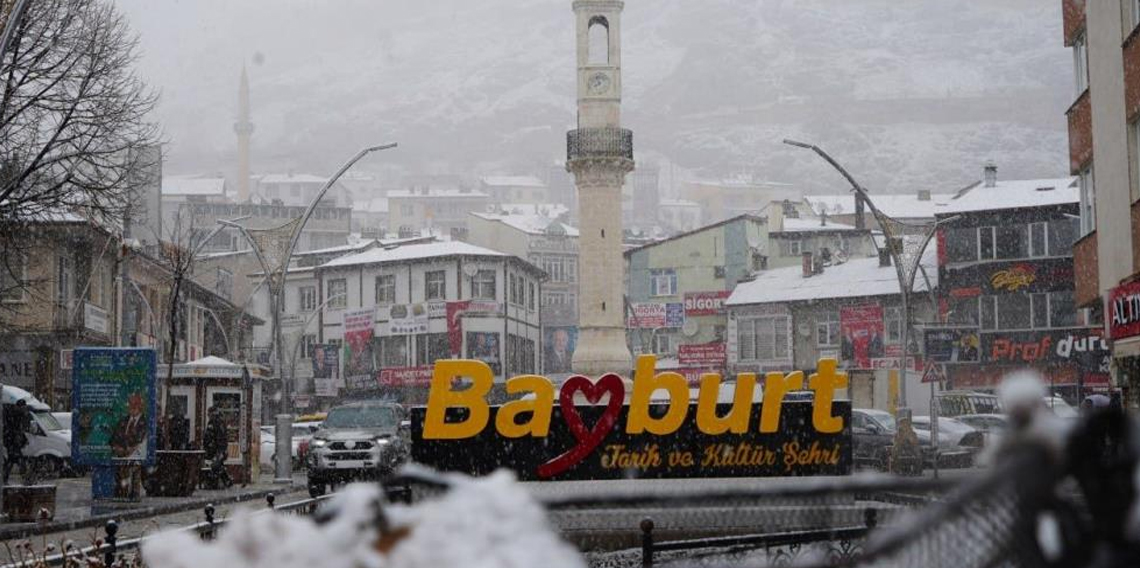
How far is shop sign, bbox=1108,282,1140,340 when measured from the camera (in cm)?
2442

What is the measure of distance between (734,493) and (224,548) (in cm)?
103

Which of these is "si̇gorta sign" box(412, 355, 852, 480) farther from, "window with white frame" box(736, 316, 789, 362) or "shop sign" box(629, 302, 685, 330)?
"shop sign" box(629, 302, 685, 330)

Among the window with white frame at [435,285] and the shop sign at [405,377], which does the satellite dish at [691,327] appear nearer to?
the window with white frame at [435,285]

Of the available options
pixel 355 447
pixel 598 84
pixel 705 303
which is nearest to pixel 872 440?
pixel 355 447

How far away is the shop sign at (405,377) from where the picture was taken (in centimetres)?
8475

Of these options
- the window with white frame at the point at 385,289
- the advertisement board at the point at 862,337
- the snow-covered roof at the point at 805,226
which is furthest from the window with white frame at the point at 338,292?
the advertisement board at the point at 862,337

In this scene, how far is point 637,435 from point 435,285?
65.0m

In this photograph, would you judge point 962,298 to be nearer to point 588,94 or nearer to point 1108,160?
point 588,94

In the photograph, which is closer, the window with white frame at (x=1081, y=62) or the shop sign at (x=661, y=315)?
the window with white frame at (x=1081, y=62)

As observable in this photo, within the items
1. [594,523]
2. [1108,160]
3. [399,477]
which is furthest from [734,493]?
[1108,160]

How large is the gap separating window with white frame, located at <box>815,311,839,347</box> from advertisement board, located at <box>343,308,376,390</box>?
23.5 meters

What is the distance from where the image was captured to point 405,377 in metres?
85.7

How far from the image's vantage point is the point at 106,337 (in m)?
56.3

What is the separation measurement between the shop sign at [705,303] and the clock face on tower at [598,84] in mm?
22103
